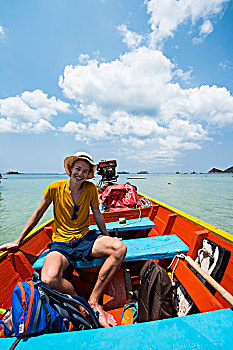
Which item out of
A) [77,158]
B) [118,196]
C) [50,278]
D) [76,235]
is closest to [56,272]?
[50,278]

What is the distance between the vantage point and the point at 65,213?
2.21 meters

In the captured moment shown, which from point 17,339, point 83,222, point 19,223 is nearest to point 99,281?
point 83,222

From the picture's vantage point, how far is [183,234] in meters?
2.81

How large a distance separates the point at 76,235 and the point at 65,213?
1.11 ft

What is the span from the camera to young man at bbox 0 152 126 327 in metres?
1.73

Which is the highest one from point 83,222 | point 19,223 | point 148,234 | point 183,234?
point 83,222

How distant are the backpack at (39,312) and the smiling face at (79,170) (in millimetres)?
1253

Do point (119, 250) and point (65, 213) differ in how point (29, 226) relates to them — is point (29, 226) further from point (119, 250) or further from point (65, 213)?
point (119, 250)

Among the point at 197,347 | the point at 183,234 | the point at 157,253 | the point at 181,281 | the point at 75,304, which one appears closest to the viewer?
the point at 197,347

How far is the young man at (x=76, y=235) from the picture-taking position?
68.3 inches

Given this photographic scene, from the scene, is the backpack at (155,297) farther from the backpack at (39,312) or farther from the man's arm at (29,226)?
the man's arm at (29,226)

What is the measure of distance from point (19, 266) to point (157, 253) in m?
1.80

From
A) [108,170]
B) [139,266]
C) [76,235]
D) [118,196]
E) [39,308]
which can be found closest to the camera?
[39,308]

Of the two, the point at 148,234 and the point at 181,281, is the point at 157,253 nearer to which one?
the point at 181,281
